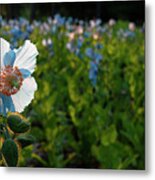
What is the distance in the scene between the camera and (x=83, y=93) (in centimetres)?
150

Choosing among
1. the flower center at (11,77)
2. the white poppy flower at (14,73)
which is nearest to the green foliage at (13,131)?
the white poppy flower at (14,73)

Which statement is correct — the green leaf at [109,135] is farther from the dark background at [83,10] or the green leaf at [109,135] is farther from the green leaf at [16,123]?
the green leaf at [16,123]

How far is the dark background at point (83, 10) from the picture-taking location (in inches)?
55.7

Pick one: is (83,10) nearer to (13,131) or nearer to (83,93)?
(83,93)

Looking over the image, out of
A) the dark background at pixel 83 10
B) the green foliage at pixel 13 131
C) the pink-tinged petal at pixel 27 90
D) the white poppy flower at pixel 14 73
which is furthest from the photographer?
the dark background at pixel 83 10

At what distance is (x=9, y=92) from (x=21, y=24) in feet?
2.24

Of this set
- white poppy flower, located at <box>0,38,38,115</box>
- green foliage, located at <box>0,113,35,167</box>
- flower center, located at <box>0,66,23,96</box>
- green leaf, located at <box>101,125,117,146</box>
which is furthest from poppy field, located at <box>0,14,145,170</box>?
green foliage, located at <box>0,113,35,167</box>

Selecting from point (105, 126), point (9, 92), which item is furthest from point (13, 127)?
point (105, 126)

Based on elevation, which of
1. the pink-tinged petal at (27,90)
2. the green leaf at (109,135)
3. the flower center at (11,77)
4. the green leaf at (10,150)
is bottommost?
the green leaf at (109,135)

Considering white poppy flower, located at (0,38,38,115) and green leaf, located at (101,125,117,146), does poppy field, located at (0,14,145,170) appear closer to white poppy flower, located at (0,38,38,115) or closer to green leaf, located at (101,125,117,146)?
green leaf, located at (101,125,117,146)

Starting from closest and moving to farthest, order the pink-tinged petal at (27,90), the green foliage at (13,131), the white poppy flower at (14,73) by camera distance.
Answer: the green foliage at (13,131) < the white poppy flower at (14,73) < the pink-tinged petal at (27,90)

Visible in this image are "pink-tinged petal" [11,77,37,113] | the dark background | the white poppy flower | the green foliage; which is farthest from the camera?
the dark background

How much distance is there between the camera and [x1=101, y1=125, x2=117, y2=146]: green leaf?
4.74 feet

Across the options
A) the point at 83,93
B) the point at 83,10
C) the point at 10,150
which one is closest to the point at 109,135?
the point at 83,93
